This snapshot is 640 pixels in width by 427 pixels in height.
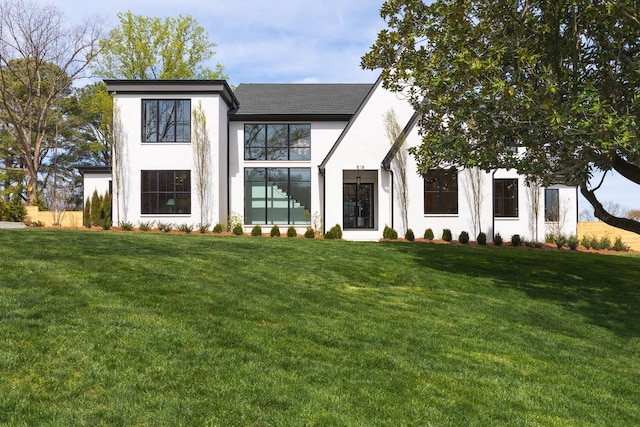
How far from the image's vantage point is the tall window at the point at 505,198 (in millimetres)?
20281

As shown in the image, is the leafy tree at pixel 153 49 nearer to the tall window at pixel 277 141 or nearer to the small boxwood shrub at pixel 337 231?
the tall window at pixel 277 141

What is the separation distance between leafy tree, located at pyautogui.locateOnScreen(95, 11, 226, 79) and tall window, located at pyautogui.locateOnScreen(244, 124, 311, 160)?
16.4m

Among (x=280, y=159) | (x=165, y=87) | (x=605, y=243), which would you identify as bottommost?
(x=605, y=243)

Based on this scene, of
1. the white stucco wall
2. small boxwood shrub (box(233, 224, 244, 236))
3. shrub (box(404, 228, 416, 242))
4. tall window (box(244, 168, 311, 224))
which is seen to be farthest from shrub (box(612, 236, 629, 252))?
the white stucco wall

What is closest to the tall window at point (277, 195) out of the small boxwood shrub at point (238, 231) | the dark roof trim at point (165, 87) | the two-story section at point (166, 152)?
the two-story section at point (166, 152)

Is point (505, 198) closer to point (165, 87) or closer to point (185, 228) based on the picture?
point (185, 228)

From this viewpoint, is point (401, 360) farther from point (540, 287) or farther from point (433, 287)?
point (540, 287)

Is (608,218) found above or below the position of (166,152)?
below

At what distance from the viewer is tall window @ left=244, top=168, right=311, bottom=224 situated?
22484 millimetres

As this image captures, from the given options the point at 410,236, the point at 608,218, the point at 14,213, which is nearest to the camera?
the point at 608,218

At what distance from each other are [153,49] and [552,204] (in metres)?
31.5

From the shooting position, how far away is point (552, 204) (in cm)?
2389

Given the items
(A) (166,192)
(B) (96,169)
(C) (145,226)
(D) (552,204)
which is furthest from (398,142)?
(B) (96,169)

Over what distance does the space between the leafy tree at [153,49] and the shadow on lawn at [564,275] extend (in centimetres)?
2839
